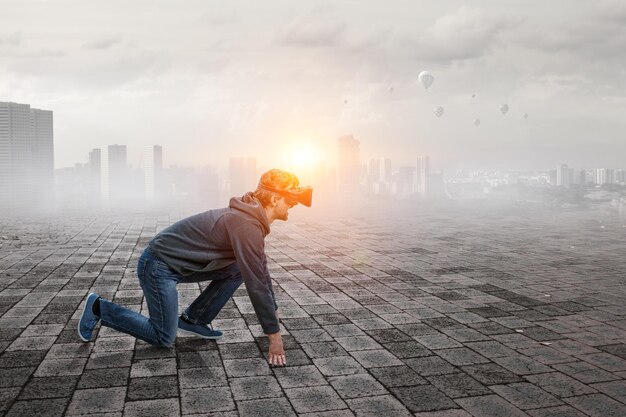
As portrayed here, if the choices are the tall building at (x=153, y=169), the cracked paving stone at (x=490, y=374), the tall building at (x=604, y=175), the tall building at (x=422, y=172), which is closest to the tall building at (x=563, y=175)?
the tall building at (x=604, y=175)

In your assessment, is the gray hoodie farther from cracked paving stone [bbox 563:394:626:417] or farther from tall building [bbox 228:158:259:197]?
tall building [bbox 228:158:259:197]

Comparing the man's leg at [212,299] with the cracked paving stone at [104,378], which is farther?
the man's leg at [212,299]

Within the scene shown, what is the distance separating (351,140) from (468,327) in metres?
150

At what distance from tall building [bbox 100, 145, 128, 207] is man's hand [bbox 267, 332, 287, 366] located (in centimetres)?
15075

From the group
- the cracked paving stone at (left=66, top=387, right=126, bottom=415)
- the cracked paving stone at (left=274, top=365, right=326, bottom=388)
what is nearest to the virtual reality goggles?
the cracked paving stone at (left=274, top=365, right=326, bottom=388)

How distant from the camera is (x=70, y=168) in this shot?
539 ft

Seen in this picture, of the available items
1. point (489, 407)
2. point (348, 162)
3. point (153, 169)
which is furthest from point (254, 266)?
point (153, 169)

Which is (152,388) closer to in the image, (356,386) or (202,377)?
(202,377)

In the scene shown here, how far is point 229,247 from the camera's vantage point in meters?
3.98

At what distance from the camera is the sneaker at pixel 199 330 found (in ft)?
14.6

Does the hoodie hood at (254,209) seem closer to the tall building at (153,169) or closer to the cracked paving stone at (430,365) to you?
the cracked paving stone at (430,365)

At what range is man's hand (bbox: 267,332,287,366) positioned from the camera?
Answer: 12.5 ft

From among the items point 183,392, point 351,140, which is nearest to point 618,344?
point 183,392

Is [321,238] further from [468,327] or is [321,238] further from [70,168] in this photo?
[70,168]
